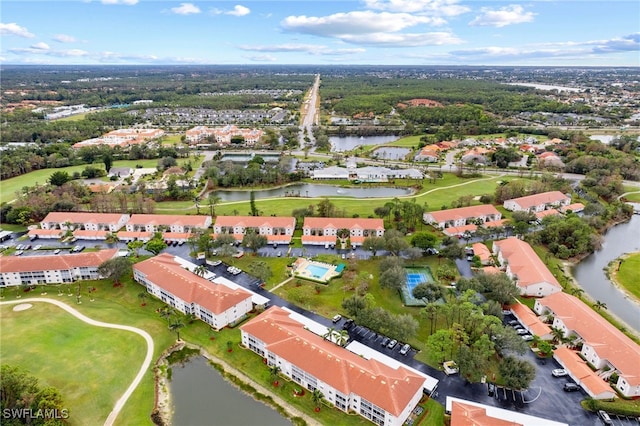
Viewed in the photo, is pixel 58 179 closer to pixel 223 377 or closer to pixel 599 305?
pixel 223 377

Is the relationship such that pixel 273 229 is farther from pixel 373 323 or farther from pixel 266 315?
pixel 373 323

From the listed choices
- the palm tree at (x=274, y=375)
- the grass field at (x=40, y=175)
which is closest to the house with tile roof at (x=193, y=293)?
the palm tree at (x=274, y=375)

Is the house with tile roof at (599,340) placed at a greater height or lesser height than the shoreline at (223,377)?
greater

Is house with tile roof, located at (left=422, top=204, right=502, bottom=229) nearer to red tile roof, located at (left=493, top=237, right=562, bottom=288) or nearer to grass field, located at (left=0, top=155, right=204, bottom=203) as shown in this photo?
red tile roof, located at (left=493, top=237, right=562, bottom=288)

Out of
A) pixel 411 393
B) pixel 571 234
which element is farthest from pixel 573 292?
pixel 411 393

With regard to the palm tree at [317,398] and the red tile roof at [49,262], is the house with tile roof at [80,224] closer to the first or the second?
the red tile roof at [49,262]

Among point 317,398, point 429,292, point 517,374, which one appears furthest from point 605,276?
point 317,398

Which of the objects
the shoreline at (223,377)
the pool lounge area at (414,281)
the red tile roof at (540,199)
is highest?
the red tile roof at (540,199)
